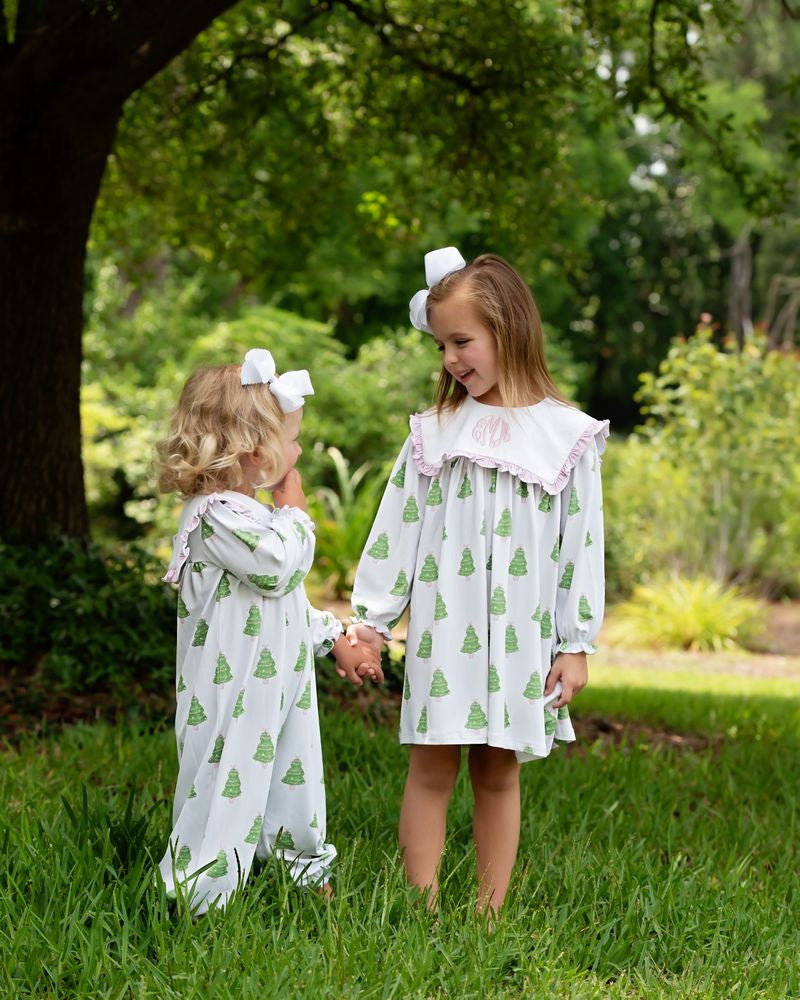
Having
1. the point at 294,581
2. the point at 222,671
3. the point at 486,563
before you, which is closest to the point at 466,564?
the point at 486,563

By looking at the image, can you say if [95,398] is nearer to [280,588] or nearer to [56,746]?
[56,746]

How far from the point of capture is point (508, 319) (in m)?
2.81

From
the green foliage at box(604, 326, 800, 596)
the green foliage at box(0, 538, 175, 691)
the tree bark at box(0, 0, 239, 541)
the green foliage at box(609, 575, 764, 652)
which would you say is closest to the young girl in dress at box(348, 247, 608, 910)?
the green foliage at box(0, 538, 175, 691)

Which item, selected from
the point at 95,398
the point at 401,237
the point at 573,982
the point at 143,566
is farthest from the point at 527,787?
the point at 95,398

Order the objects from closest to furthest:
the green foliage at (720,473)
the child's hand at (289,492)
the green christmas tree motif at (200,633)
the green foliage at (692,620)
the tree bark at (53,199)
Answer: the green christmas tree motif at (200,633) → the child's hand at (289,492) → the tree bark at (53,199) → the green foliage at (692,620) → the green foliage at (720,473)

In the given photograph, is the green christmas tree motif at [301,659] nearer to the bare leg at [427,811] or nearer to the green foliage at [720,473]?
the bare leg at [427,811]

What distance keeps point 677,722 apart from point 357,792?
2579mm

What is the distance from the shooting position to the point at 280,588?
266 centimetres

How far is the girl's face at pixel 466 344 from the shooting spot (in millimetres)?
2818

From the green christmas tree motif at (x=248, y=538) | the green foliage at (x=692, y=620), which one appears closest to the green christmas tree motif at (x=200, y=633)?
the green christmas tree motif at (x=248, y=538)

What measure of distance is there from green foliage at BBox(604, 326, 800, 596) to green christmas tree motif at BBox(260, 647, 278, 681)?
958 centimetres

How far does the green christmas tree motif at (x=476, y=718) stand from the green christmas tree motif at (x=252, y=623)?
0.53 m

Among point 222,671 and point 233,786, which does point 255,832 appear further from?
point 222,671

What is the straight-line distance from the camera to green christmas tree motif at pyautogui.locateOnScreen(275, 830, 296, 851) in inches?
110
